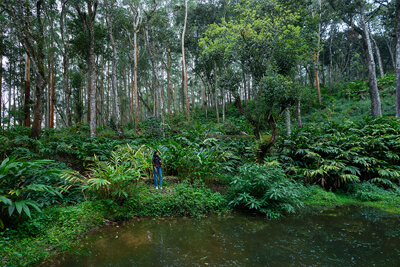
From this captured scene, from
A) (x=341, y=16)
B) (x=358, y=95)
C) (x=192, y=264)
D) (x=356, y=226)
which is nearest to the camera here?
(x=192, y=264)

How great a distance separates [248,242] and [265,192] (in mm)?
1925

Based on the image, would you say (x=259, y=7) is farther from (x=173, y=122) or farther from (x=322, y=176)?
(x=173, y=122)

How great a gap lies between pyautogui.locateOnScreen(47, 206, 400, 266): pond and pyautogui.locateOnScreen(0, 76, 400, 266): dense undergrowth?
437 mm

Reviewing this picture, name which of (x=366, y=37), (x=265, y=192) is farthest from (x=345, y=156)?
(x=366, y=37)

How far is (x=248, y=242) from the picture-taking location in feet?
12.7

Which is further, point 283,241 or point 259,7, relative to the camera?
point 259,7

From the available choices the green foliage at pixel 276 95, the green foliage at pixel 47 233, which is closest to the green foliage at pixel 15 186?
the green foliage at pixel 47 233

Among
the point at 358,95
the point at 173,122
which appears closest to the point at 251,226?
the point at 173,122

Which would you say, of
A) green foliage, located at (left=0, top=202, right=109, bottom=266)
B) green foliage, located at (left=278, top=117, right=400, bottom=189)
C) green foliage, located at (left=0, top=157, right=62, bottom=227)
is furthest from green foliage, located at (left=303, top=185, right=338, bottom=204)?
green foliage, located at (left=0, top=157, right=62, bottom=227)

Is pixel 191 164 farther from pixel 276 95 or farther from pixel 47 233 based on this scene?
pixel 47 233

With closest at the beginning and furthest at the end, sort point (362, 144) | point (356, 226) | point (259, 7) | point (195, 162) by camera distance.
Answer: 1. point (356, 226)
2. point (195, 162)
3. point (362, 144)
4. point (259, 7)

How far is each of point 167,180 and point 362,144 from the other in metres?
7.00

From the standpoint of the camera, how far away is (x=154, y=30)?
2206 cm

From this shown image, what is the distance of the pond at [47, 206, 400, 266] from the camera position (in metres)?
3.25
